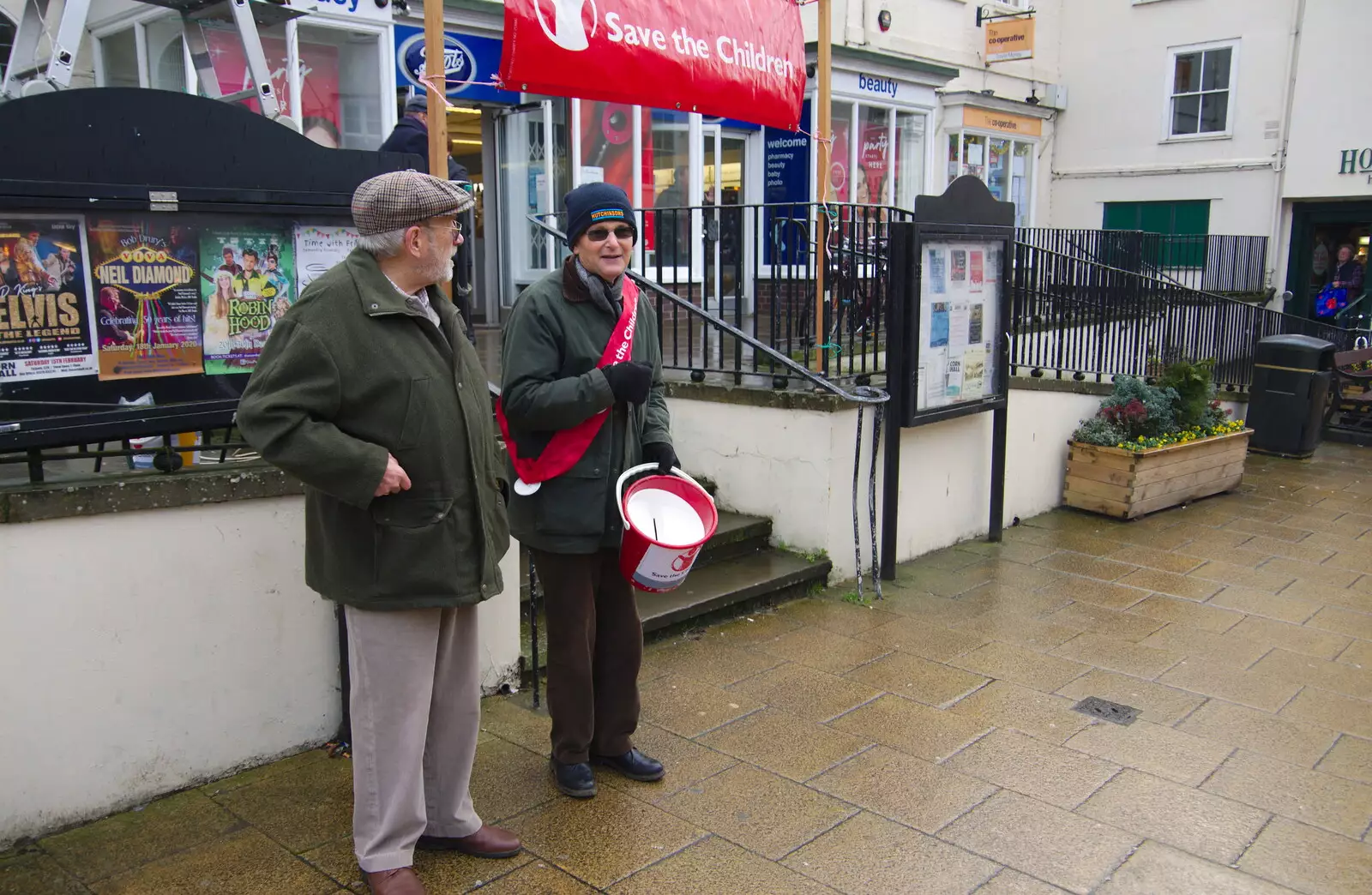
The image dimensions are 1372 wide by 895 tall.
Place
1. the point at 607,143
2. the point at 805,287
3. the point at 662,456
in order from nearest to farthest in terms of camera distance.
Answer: the point at 662,456 → the point at 805,287 → the point at 607,143

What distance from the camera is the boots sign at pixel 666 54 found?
14.3 ft

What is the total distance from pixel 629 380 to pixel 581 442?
0.28 meters

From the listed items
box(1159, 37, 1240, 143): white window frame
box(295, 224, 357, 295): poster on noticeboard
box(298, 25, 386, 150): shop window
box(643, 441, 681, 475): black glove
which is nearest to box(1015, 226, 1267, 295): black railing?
box(1159, 37, 1240, 143): white window frame

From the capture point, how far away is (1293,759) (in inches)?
159

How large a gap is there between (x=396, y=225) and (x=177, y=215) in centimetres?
103

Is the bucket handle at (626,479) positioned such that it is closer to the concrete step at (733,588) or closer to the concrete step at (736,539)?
the concrete step at (733,588)

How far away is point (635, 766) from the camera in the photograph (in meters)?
3.75

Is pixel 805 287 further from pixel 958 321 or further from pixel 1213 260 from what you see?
pixel 1213 260

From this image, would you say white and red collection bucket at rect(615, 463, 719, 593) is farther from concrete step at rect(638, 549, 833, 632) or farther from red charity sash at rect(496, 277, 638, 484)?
concrete step at rect(638, 549, 833, 632)

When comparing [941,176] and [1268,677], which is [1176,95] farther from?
[1268,677]

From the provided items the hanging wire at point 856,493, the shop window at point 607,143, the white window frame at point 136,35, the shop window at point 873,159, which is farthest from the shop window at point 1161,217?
the white window frame at point 136,35

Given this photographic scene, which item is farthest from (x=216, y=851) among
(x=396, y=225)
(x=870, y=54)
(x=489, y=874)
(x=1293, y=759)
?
(x=870, y=54)

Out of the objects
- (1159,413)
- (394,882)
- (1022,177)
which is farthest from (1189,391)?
(1022,177)

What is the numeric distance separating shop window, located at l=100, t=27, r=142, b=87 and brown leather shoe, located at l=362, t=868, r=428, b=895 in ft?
24.9
